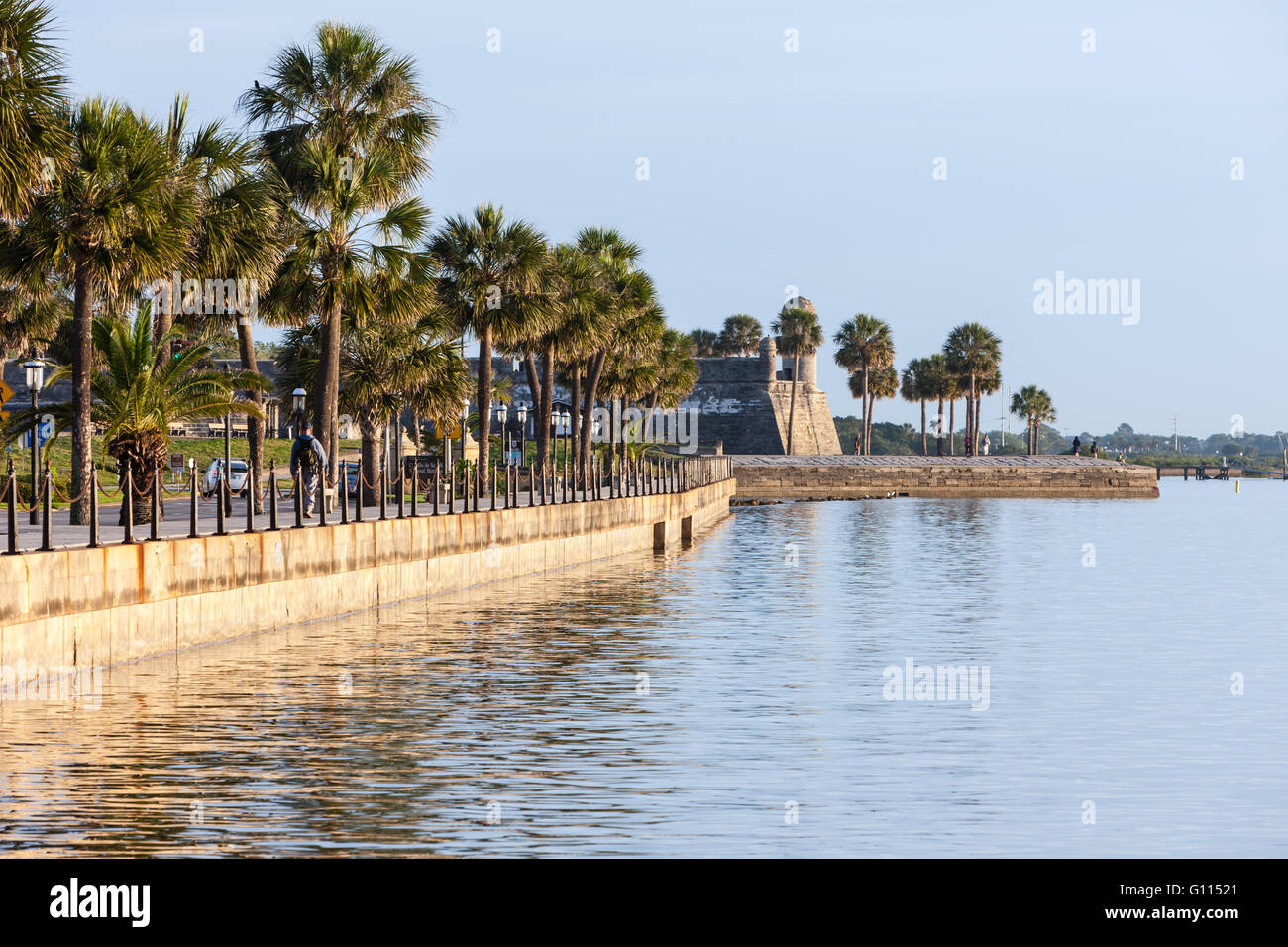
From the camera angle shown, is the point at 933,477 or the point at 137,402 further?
the point at 933,477

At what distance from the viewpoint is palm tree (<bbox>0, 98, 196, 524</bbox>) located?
25.7m

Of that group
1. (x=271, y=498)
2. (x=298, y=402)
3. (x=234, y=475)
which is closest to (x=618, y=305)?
(x=234, y=475)

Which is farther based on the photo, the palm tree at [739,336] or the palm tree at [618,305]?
the palm tree at [739,336]

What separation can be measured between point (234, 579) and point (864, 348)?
101749 mm

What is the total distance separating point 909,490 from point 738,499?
1404 centimetres

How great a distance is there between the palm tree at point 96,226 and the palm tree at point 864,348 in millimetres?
96747

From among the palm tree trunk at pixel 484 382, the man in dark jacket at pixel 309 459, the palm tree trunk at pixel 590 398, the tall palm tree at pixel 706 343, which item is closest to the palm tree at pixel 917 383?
the tall palm tree at pixel 706 343

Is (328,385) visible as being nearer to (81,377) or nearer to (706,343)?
(81,377)

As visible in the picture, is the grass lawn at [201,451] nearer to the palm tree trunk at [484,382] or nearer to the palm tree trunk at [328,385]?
the palm tree trunk at [484,382]

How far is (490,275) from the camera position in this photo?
4566cm

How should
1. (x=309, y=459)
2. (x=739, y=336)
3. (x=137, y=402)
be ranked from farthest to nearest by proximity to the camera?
(x=739, y=336) → (x=309, y=459) → (x=137, y=402)

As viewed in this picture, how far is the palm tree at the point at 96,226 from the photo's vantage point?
25.7m

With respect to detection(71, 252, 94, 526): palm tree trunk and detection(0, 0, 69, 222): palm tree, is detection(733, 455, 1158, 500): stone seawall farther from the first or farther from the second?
detection(0, 0, 69, 222): palm tree

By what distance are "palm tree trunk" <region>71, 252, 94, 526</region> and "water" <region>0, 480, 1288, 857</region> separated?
17.2 ft
